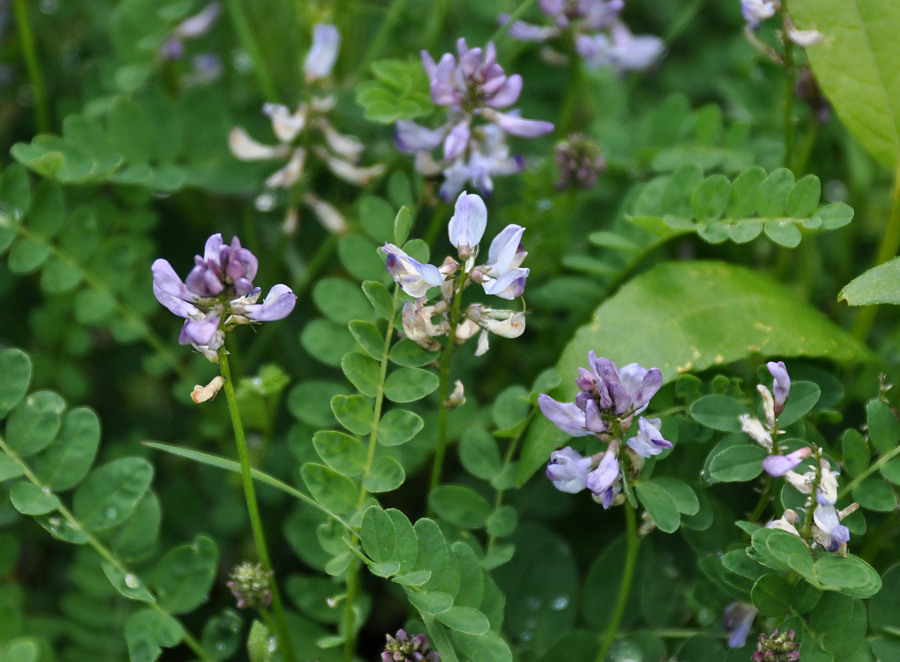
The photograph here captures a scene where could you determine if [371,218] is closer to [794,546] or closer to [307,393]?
[307,393]

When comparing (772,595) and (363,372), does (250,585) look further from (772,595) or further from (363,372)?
(772,595)

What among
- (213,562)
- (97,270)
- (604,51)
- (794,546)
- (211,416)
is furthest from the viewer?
(604,51)

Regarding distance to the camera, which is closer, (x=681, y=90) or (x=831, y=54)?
(x=831, y=54)

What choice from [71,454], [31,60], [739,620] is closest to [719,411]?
[739,620]

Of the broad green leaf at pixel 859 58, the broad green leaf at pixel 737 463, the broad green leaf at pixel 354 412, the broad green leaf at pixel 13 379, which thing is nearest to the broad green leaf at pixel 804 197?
the broad green leaf at pixel 859 58

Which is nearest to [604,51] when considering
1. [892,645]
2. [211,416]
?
[211,416]

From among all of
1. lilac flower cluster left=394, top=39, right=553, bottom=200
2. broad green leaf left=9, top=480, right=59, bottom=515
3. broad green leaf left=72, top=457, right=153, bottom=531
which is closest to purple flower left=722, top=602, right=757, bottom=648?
lilac flower cluster left=394, top=39, right=553, bottom=200

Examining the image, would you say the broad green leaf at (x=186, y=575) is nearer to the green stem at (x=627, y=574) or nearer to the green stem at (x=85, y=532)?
the green stem at (x=85, y=532)

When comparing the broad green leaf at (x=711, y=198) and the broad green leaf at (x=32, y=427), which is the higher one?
the broad green leaf at (x=711, y=198)
